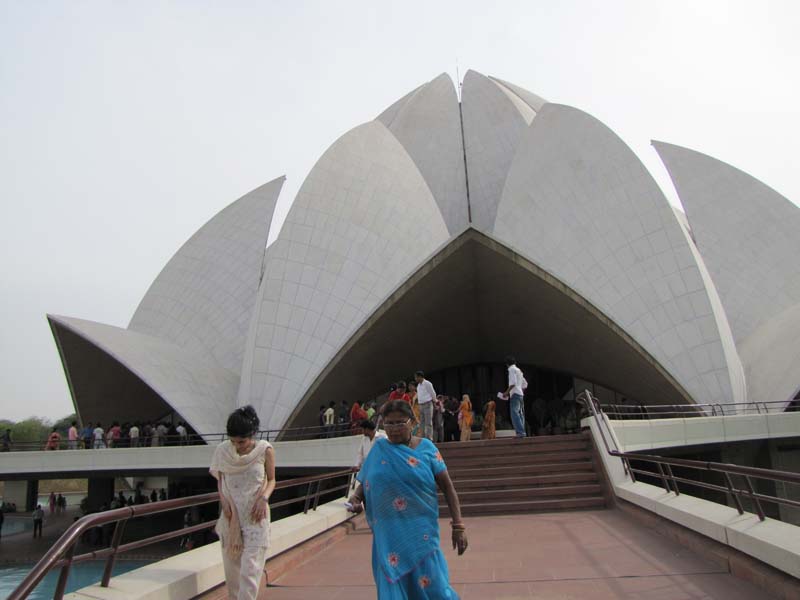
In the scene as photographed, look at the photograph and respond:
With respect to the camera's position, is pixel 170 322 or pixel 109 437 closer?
pixel 109 437

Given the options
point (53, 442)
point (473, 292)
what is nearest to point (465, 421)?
point (473, 292)

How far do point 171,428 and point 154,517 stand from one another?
322 centimetres

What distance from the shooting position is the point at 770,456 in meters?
13.0

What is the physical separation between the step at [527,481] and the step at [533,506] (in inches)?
19.0

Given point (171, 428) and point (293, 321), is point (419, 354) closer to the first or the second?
point (293, 321)

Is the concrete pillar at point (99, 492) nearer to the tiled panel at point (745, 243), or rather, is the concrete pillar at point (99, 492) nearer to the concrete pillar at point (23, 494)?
the concrete pillar at point (23, 494)

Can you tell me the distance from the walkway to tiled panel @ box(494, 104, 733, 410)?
922 centimetres

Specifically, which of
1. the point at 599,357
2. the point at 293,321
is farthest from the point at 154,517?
the point at 599,357

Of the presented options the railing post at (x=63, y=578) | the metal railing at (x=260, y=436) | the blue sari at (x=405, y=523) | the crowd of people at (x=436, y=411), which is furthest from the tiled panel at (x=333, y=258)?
the blue sari at (x=405, y=523)

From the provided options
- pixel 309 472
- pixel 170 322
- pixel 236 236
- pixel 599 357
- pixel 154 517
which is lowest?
pixel 154 517

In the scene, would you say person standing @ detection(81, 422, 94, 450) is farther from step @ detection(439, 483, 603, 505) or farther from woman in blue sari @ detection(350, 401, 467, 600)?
woman in blue sari @ detection(350, 401, 467, 600)

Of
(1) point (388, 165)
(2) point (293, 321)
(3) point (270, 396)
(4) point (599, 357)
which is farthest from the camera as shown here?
(1) point (388, 165)

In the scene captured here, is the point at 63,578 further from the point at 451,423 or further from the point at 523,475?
the point at 451,423

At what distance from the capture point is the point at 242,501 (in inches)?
118
